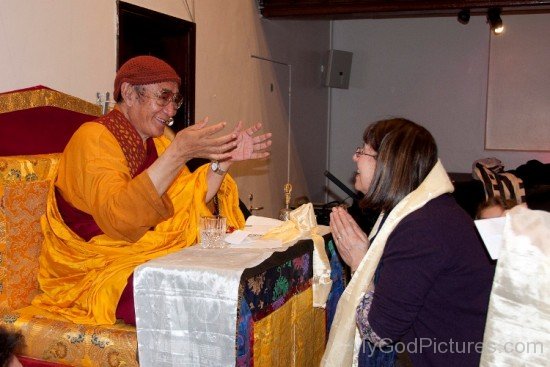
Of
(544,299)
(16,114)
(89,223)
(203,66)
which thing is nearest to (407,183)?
(544,299)

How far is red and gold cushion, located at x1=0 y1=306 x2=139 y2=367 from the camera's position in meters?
1.84

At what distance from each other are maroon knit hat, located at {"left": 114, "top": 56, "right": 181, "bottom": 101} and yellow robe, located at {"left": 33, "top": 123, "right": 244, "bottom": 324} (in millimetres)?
232

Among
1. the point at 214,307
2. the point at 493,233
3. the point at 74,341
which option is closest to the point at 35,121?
the point at 74,341

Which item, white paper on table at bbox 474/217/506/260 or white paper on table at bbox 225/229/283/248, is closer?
white paper on table at bbox 474/217/506/260

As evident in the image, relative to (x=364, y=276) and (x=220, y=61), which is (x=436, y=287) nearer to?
(x=364, y=276)

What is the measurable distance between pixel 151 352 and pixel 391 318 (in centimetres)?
67

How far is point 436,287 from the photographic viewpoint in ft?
5.25

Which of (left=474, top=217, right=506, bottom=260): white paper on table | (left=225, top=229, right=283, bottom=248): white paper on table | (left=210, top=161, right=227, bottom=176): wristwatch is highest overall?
(left=210, top=161, right=227, bottom=176): wristwatch

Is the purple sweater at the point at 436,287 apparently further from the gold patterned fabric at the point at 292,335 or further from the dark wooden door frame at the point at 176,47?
the dark wooden door frame at the point at 176,47

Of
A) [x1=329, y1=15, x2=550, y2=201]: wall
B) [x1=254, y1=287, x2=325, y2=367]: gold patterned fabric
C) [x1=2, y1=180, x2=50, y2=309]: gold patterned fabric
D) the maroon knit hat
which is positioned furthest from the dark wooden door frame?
[x1=329, y1=15, x2=550, y2=201]: wall

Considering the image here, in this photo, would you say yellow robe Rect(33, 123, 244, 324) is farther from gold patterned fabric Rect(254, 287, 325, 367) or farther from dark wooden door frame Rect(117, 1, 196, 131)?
dark wooden door frame Rect(117, 1, 196, 131)

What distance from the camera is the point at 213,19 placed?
4.35 meters

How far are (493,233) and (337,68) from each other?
19.9 feet

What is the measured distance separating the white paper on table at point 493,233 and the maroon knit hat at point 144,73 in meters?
1.30
